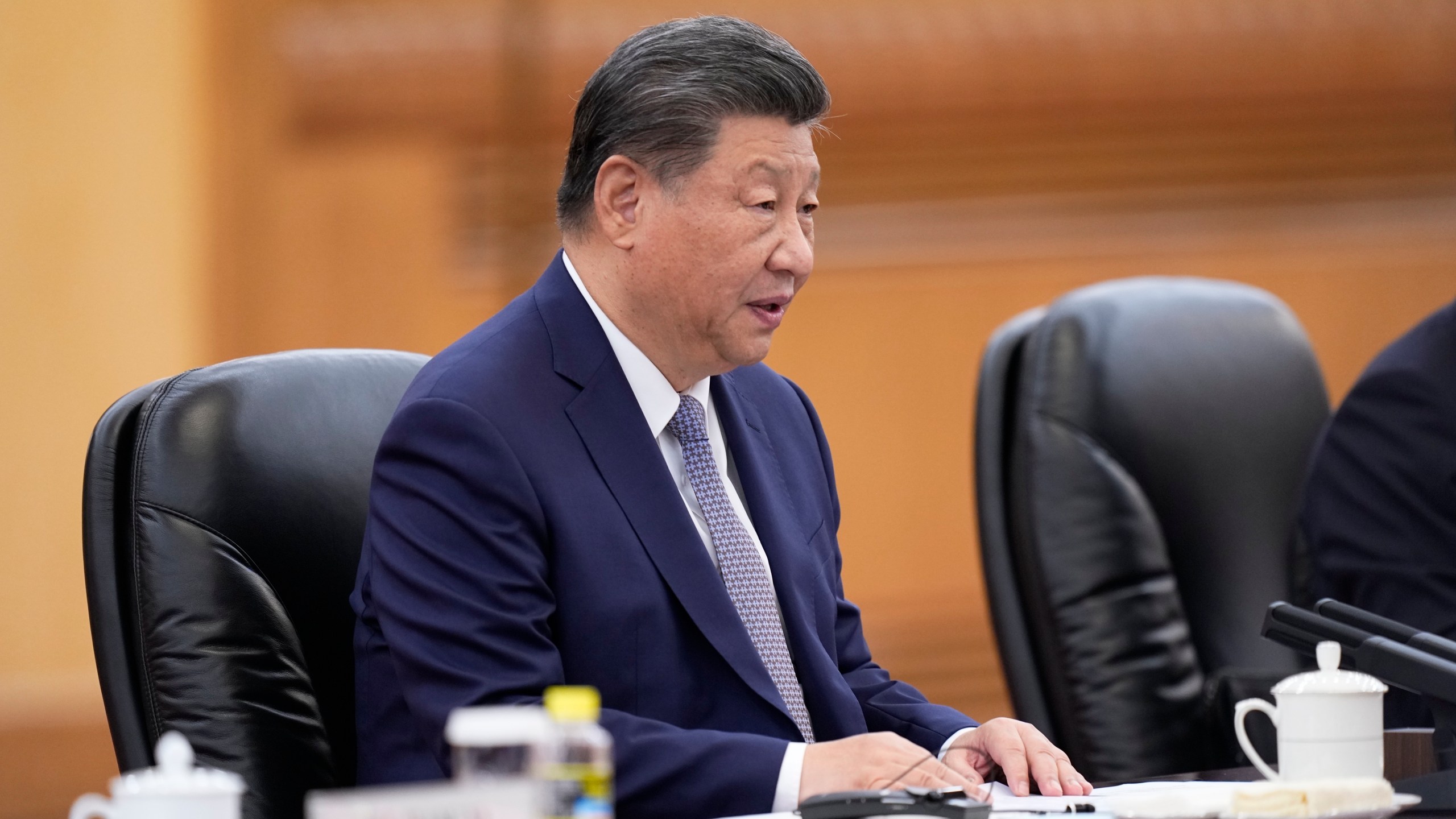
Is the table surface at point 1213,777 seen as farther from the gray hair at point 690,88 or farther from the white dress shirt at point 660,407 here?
the gray hair at point 690,88

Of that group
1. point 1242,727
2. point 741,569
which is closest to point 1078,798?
point 1242,727

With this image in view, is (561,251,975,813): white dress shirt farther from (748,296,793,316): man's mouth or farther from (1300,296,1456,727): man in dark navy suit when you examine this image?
(1300,296,1456,727): man in dark navy suit

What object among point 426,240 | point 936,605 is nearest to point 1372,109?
point 936,605

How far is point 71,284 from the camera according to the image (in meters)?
3.55

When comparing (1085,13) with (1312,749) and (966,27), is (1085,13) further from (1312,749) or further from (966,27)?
(1312,749)

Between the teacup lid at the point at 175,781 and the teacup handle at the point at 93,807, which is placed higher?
the teacup lid at the point at 175,781

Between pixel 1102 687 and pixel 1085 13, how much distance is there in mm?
2340

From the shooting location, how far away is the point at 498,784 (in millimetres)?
653

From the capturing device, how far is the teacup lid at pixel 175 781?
0.77 meters

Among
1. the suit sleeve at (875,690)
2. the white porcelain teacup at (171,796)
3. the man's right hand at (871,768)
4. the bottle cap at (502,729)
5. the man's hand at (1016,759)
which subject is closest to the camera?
the bottle cap at (502,729)

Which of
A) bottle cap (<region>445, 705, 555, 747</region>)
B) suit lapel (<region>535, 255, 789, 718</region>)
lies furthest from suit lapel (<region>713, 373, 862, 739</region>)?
bottle cap (<region>445, 705, 555, 747</region>)

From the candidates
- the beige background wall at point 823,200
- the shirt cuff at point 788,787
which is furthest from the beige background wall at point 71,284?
the shirt cuff at point 788,787

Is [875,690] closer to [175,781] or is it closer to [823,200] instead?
[175,781]

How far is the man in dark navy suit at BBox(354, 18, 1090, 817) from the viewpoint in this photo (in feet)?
4.04
